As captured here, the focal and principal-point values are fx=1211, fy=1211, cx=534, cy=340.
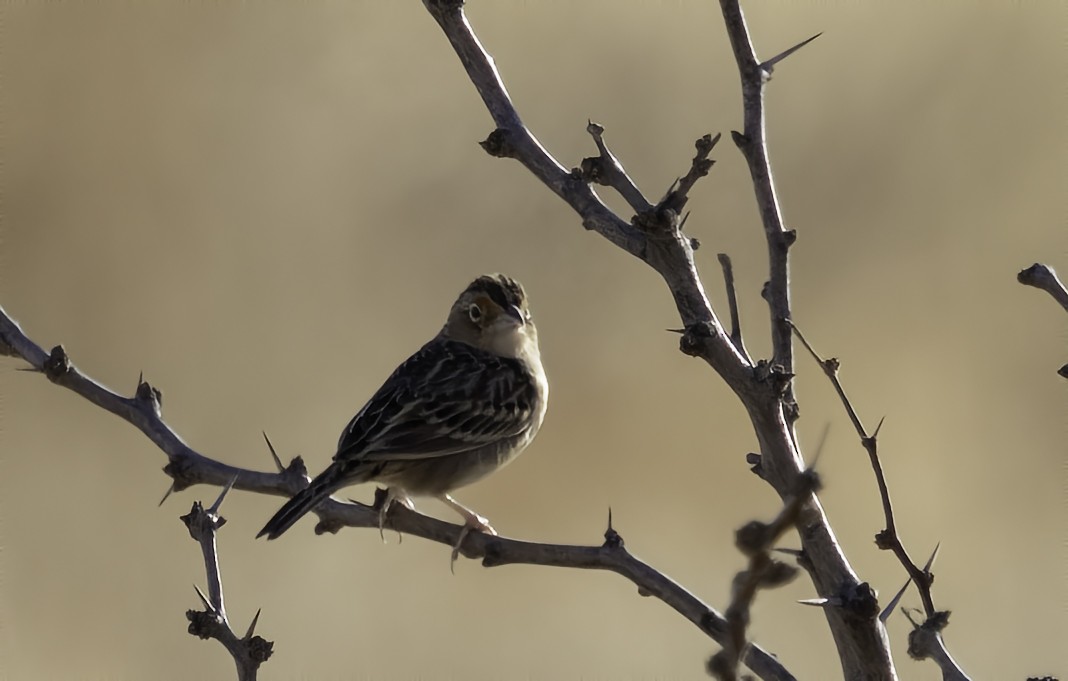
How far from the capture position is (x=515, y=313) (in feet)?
22.4

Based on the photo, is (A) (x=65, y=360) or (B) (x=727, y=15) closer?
(B) (x=727, y=15)

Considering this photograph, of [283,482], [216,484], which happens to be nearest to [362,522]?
[283,482]

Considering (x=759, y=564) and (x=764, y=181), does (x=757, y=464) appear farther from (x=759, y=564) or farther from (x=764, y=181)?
(x=759, y=564)

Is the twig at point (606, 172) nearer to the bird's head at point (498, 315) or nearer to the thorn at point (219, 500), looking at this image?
the thorn at point (219, 500)

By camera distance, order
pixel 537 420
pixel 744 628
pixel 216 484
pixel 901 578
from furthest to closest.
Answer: pixel 901 578, pixel 537 420, pixel 216 484, pixel 744 628

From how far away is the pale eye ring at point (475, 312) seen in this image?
6.86 meters

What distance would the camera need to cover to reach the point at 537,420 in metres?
6.48

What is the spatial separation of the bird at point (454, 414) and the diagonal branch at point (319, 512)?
132mm

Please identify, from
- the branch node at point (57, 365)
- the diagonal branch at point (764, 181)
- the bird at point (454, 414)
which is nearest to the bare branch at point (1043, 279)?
the diagonal branch at point (764, 181)

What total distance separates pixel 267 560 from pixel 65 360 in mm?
6225

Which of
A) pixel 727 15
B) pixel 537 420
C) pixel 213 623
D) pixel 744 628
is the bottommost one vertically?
pixel 744 628

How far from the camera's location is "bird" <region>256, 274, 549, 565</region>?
17.7 feet

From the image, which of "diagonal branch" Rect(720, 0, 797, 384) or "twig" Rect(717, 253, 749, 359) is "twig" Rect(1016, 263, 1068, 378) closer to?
"diagonal branch" Rect(720, 0, 797, 384)

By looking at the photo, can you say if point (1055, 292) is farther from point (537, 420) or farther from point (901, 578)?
point (901, 578)
